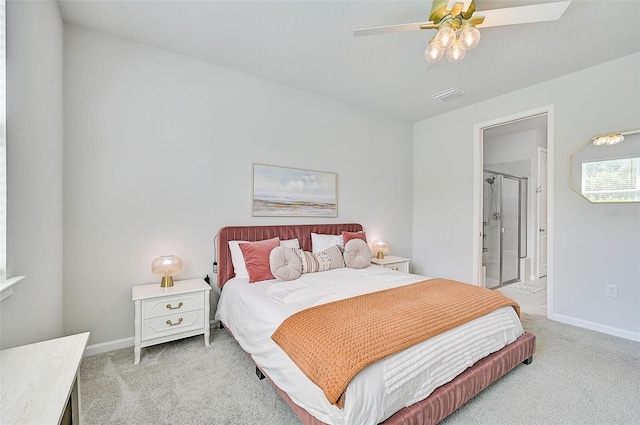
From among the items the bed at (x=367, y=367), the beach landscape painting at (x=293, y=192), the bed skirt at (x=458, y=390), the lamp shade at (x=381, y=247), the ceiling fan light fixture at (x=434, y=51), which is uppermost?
the ceiling fan light fixture at (x=434, y=51)

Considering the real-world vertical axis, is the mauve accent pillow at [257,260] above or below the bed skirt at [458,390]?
above

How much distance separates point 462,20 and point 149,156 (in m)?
2.68

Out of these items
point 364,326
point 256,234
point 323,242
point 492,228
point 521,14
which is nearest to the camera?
point 364,326

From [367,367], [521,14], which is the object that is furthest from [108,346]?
[521,14]

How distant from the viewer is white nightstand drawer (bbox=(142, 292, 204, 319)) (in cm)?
222

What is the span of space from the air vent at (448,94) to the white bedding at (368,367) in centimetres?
233

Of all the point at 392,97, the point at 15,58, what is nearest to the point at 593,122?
the point at 392,97

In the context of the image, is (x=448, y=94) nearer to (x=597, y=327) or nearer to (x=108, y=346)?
(x=597, y=327)

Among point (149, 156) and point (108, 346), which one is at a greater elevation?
point (149, 156)

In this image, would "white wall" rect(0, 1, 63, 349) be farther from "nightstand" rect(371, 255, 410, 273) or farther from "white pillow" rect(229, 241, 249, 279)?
"nightstand" rect(371, 255, 410, 273)

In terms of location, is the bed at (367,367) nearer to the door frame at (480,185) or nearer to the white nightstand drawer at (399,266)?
the white nightstand drawer at (399,266)

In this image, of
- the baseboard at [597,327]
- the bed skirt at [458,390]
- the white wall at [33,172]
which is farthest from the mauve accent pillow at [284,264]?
the baseboard at [597,327]

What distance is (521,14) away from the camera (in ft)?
5.66

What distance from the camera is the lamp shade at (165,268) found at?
2.43 m
